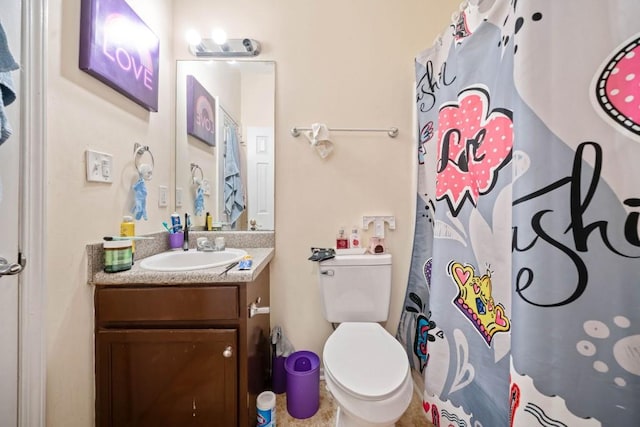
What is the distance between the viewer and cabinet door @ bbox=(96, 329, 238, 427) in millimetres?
901

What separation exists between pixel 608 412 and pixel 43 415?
59.8 inches

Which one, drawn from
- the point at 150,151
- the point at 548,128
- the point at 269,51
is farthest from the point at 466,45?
the point at 150,151

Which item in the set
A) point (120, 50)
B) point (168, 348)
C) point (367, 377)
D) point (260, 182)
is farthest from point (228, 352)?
point (120, 50)

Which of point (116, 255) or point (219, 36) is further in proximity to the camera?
point (219, 36)

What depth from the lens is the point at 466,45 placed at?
37.7 inches

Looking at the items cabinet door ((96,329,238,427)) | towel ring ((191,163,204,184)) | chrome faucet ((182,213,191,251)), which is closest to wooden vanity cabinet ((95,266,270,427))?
cabinet door ((96,329,238,427))

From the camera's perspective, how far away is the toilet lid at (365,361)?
893 millimetres

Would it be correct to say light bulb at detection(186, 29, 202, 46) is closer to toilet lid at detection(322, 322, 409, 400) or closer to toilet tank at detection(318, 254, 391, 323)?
toilet tank at detection(318, 254, 391, 323)

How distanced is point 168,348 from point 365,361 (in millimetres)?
766

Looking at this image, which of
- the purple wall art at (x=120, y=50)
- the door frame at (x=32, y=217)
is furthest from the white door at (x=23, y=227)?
the purple wall art at (x=120, y=50)

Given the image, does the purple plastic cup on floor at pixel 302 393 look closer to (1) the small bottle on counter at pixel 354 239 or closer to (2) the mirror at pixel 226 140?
(1) the small bottle on counter at pixel 354 239

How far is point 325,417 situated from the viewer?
48.5 inches

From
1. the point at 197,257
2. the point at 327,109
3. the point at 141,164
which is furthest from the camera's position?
the point at 327,109

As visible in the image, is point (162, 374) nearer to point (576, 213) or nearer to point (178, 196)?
point (178, 196)
